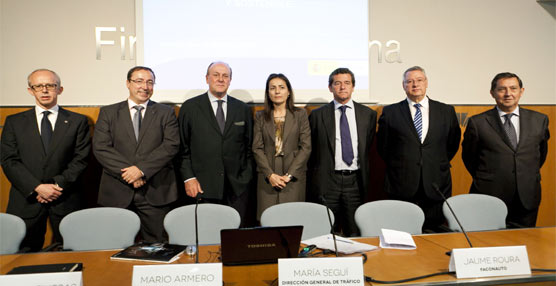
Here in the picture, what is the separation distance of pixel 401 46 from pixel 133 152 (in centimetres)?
341

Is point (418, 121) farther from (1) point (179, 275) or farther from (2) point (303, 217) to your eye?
(1) point (179, 275)

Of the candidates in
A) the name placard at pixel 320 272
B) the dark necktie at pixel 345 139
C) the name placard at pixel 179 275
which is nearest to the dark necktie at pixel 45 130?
the name placard at pixel 179 275

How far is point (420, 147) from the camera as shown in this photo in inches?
133

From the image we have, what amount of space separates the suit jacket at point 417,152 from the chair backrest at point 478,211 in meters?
0.48

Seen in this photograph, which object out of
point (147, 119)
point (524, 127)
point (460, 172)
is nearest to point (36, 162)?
point (147, 119)

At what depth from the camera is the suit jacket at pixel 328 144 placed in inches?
133

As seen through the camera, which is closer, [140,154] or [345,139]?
[140,154]

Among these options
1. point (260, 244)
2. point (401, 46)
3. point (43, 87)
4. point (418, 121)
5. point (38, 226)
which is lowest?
point (38, 226)

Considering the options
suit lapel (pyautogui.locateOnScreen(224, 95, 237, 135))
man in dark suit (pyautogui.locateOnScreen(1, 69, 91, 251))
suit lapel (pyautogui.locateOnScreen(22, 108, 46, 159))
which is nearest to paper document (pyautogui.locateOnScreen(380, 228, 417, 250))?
suit lapel (pyautogui.locateOnScreen(224, 95, 237, 135))

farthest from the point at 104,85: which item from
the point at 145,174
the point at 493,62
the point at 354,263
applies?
the point at 493,62

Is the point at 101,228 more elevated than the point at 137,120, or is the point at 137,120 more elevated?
the point at 137,120

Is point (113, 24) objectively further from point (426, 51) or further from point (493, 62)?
point (493, 62)

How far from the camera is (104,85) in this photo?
4176 mm

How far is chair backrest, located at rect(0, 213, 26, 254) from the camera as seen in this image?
2346 millimetres
